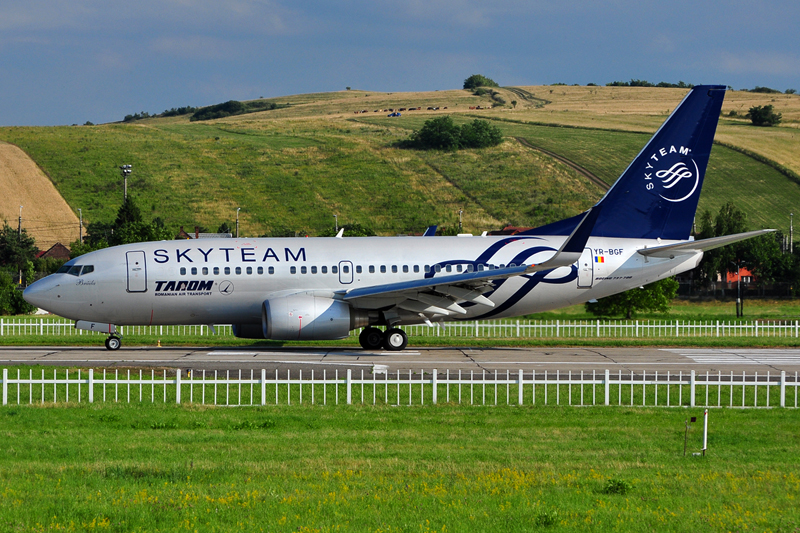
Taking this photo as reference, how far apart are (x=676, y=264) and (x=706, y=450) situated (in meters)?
19.8

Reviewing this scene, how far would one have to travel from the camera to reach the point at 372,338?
30.1 metres

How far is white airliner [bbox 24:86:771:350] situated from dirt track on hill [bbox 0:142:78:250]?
238 feet

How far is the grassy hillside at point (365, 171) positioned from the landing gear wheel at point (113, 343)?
63.4 meters

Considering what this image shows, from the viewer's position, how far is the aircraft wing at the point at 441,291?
27578mm

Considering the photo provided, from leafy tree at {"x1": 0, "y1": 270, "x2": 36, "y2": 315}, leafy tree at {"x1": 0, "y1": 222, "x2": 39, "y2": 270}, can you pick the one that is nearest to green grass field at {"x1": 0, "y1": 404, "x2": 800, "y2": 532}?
leafy tree at {"x1": 0, "y1": 270, "x2": 36, "y2": 315}

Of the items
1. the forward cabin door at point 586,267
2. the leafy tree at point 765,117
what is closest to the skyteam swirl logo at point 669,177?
the forward cabin door at point 586,267

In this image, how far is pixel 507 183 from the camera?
11394 cm

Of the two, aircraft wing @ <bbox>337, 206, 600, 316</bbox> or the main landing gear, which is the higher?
aircraft wing @ <bbox>337, 206, 600, 316</bbox>

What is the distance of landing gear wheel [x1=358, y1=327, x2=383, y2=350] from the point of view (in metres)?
30.1

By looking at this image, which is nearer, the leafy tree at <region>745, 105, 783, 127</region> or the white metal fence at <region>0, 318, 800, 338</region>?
the white metal fence at <region>0, 318, 800, 338</region>

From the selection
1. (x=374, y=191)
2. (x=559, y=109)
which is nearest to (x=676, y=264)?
(x=374, y=191)

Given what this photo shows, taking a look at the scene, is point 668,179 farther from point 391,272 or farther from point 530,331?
point 391,272

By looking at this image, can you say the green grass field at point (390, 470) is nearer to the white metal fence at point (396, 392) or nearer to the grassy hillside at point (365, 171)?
the white metal fence at point (396, 392)

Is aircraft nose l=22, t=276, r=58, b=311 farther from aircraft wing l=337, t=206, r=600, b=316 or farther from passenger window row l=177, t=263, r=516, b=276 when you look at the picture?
aircraft wing l=337, t=206, r=600, b=316
